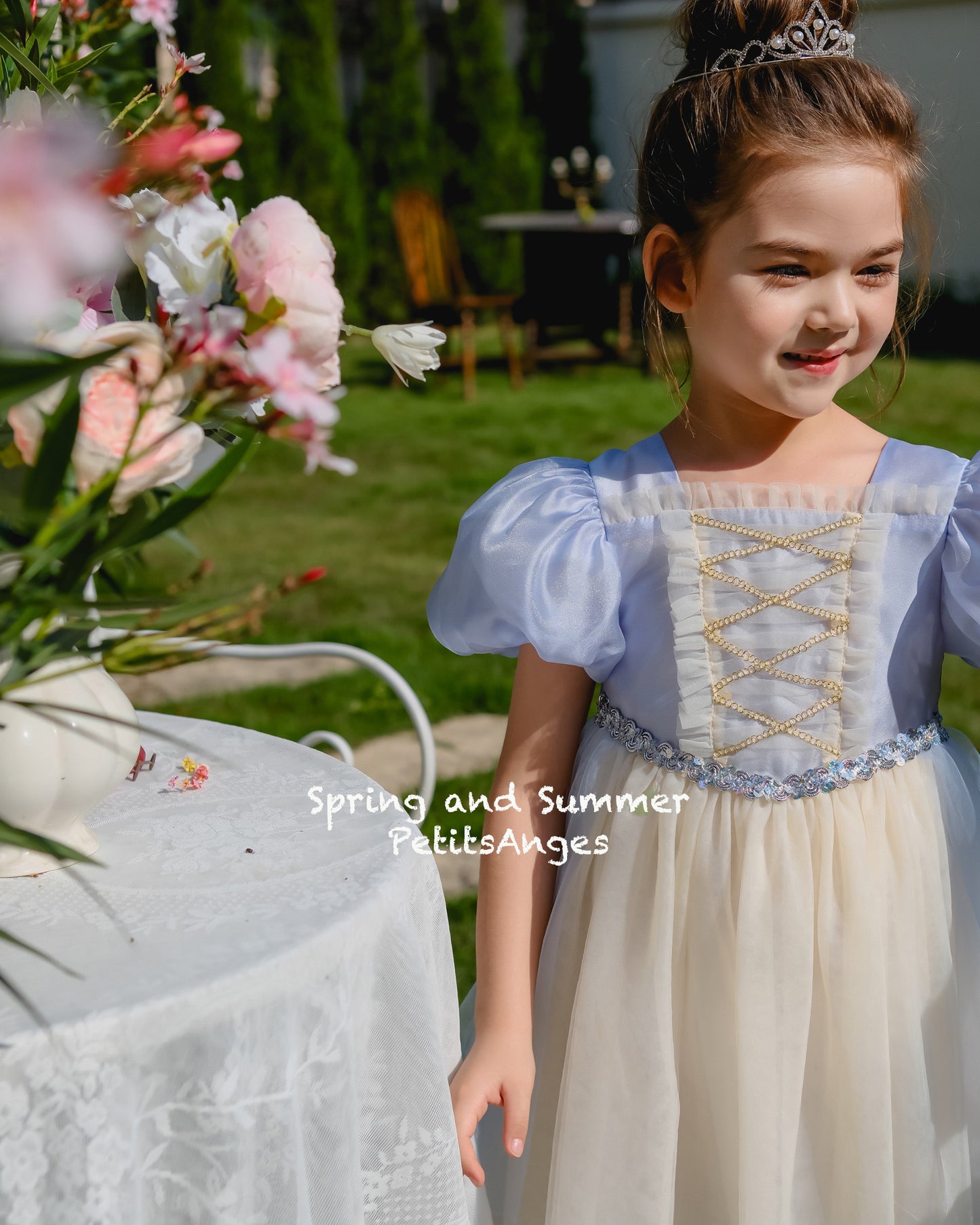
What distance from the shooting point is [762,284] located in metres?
1.25

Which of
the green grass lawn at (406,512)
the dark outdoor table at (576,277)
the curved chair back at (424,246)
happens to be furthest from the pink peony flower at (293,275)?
the dark outdoor table at (576,277)

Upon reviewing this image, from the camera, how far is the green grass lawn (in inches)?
139

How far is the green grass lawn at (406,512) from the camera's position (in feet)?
11.6

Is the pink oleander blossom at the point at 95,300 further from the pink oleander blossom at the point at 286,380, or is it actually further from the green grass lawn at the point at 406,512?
the green grass lawn at the point at 406,512

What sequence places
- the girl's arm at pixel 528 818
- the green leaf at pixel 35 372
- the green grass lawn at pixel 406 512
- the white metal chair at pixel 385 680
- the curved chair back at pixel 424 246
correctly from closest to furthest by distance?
the green leaf at pixel 35 372 → the girl's arm at pixel 528 818 → the white metal chair at pixel 385 680 → the green grass lawn at pixel 406 512 → the curved chair back at pixel 424 246

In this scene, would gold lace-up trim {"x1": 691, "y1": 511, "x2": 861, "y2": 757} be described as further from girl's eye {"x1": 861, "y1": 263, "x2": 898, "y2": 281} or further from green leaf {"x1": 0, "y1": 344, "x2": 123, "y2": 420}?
green leaf {"x1": 0, "y1": 344, "x2": 123, "y2": 420}

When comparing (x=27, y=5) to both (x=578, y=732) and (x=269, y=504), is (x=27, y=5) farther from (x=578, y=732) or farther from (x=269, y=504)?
(x=269, y=504)

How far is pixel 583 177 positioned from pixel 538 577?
33.2 feet

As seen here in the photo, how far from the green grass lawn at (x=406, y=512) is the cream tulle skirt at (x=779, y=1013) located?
595 mm

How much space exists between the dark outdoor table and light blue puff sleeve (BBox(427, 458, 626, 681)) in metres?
7.95

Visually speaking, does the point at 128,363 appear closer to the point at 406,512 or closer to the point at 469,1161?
the point at 469,1161

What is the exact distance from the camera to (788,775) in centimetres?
135

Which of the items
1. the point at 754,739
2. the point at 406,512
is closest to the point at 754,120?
the point at 754,739

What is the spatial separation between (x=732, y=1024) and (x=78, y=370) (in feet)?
3.41
